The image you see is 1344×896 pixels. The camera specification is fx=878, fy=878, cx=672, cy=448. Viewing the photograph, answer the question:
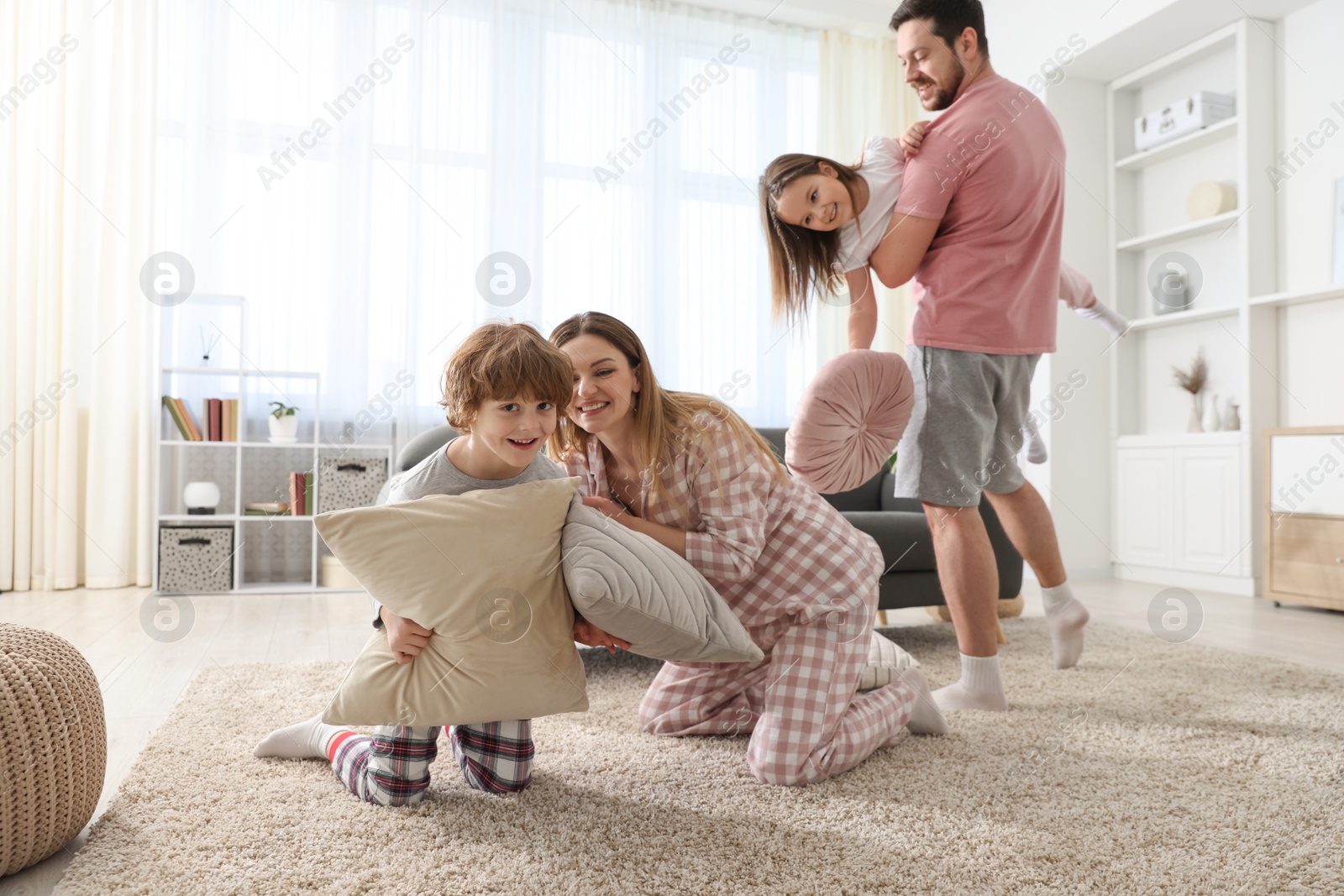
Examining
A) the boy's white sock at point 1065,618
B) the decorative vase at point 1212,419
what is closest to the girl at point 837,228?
the boy's white sock at point 1065,618

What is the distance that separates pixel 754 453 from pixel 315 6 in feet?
11.7

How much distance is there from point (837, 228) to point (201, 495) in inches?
119

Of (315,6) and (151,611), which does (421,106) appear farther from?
(151,611)

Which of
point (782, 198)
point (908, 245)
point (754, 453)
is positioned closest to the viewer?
point (754, 453)

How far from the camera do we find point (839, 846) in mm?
1078

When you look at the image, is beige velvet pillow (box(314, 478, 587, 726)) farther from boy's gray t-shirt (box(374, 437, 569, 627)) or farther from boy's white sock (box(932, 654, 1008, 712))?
boy's white sock (box(932, 654, 1008, 712))

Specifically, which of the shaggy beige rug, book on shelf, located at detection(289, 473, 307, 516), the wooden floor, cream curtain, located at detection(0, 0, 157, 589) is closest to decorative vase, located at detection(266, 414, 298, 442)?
book on shelf, located at detection(289, 473, 307, 516)

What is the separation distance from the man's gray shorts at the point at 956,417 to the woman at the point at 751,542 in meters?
0.27

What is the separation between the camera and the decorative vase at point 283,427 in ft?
12.3

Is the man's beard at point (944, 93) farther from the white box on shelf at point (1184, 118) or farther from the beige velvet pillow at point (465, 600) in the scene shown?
the white box on shelf at point (1184, 118)

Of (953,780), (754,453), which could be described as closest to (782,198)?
(754,453)

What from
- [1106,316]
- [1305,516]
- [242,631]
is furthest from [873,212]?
[1305,516]

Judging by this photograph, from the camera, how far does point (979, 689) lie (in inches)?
68.1

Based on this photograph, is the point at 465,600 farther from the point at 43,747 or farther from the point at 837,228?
the point at 837,228
